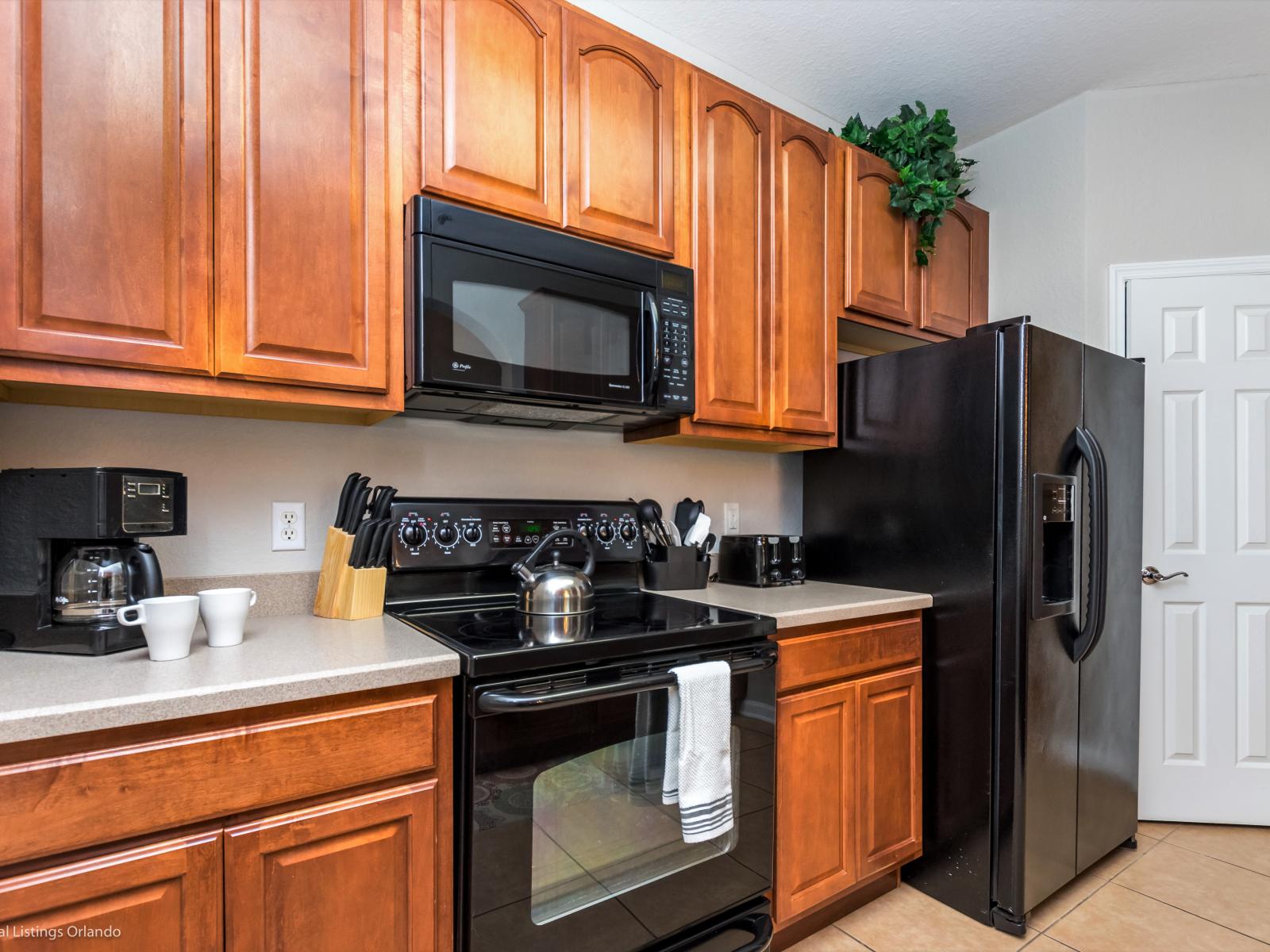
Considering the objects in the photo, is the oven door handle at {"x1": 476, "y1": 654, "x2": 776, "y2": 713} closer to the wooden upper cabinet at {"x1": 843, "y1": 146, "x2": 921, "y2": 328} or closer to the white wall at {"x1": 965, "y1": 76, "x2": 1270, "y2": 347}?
the wooden upper cabinet at {"x1": 843, "y1": 146, "x2": 921, "y2": 328}

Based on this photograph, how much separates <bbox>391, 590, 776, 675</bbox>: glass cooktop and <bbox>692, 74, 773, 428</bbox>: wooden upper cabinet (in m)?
0.58

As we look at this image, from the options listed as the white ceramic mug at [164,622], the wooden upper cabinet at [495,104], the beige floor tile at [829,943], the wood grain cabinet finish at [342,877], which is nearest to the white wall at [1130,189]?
the wooden upper cabinet at [495,104]

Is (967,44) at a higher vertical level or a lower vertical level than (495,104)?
higher

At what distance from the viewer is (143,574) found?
4.22 ft

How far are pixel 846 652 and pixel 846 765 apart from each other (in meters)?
0.29

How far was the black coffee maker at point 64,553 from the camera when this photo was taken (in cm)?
120

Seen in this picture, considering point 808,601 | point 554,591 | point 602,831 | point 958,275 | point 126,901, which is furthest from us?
point 958,275

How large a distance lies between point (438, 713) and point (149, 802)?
0.43 meters

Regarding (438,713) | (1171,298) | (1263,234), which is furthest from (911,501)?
(1263,234)

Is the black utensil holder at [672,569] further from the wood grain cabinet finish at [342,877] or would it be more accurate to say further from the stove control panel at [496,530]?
the wood grain cabinet finish at [342,877]

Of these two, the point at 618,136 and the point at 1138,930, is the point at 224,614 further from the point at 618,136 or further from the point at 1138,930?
the point at 1138,930

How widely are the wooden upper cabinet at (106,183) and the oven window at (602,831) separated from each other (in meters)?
1.06

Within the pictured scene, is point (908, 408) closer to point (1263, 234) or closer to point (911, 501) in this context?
point (911, 501)

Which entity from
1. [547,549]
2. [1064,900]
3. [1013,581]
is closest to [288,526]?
[547,549]
